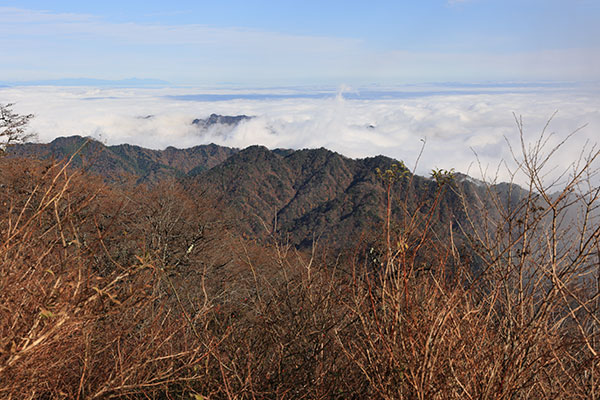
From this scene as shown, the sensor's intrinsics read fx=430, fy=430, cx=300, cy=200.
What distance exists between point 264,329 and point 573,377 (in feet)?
10.7

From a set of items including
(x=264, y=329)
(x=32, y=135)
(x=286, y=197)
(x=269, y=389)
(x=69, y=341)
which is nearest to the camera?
(x=69, y=341)

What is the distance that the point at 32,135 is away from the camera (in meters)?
25.5

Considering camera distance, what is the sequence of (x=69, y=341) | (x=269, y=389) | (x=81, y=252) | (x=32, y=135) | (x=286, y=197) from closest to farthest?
(x=81, y=252)
(x=69, y=341)
(x=269, y=389)
(x=32, y=135)
(x=286, y=197)

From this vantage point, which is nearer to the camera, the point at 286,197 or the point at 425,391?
the point at 425,391

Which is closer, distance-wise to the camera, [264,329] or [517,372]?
[517,372]

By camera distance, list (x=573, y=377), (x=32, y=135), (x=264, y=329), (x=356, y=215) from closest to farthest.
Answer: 1. (x=573, y=377)
2. (x=264, y=329)
3. (x=32, y=135)
4. (x=356, y=215)

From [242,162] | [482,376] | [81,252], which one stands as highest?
[81,252]

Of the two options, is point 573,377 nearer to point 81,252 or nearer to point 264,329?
point 264,329

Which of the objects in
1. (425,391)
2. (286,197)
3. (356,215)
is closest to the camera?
(425,391)

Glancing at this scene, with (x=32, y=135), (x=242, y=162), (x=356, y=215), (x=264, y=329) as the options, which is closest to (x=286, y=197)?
(x=242, y=162)

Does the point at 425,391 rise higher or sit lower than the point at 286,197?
higher

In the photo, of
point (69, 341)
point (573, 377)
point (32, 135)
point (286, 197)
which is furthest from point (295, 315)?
point (286, 197)

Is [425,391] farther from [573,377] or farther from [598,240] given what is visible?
[598,240]

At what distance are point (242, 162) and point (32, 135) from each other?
4021 inches
